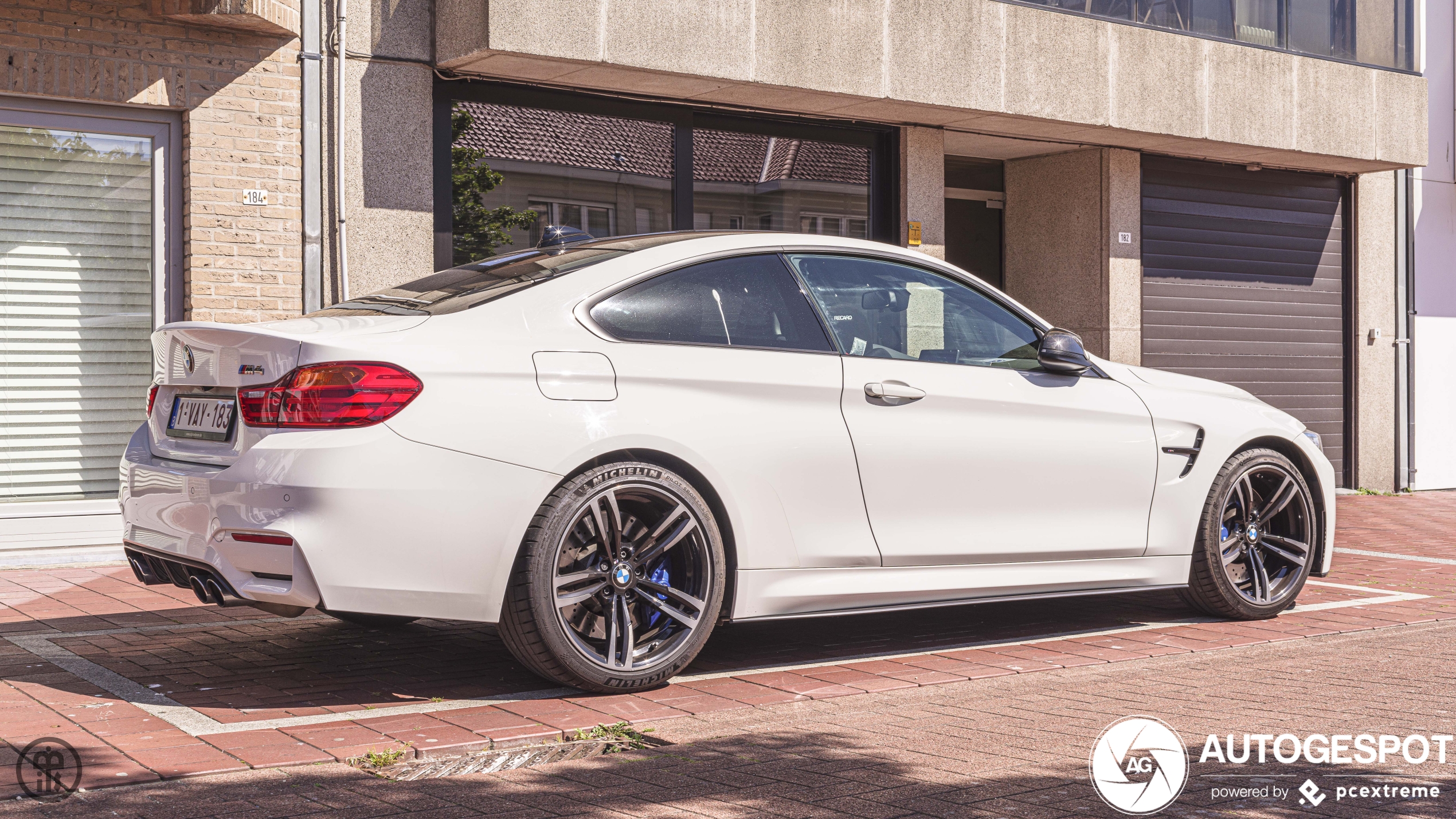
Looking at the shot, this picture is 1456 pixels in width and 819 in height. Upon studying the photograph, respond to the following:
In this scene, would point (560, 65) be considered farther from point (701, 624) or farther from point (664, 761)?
point (664, 761)

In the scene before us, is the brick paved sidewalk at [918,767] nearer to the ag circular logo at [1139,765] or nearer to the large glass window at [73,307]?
the ag circular logo at [1139,765]

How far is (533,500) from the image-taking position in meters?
4.47

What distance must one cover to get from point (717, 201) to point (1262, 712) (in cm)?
807

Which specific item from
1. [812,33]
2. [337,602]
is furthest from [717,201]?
[337,602]

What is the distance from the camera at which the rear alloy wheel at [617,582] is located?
450 cm

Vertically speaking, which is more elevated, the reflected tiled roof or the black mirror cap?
the reflected tiled roof

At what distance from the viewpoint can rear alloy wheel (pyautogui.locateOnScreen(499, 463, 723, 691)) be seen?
14.8ft

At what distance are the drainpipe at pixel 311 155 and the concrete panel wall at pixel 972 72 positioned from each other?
91cm

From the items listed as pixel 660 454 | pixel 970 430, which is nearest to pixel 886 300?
pixel 970 430

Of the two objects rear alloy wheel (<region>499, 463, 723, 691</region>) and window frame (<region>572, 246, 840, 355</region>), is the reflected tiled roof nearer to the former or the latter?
window frame (<region>572, 246, 840, 355</region>)

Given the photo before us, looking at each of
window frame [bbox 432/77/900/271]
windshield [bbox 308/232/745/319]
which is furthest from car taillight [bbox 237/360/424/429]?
window frame [bbox 432/77/900/271]

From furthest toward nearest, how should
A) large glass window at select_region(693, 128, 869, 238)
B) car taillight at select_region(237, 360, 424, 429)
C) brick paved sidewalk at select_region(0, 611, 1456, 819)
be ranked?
large glass window at select_region(693, 128, 869, 238), car taillight at select_region(237, 360, 424, 429), brick paved sidewalk at select_region(0, 611, 1456, 819)

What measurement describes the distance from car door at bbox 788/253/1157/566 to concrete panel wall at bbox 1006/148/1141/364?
833cm

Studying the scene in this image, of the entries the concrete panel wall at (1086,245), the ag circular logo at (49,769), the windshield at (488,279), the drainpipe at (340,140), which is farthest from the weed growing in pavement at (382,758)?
the concrete panel wall at (1086,245)
